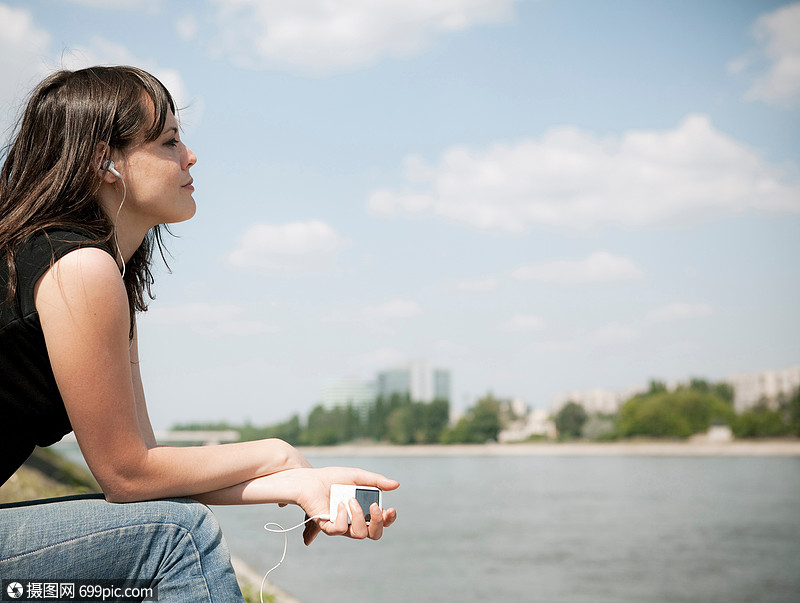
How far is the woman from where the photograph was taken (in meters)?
1.16

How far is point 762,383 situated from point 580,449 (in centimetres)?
3268

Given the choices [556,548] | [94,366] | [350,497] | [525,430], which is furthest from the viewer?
[525,430]

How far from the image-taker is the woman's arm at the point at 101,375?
1.16 meters

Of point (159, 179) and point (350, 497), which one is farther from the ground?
point (159, 179)

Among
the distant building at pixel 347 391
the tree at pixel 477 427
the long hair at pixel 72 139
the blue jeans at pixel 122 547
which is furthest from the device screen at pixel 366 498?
the distant building at pixel 347 391

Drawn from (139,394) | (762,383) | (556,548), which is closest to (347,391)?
(762,383)

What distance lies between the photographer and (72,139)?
133 cm

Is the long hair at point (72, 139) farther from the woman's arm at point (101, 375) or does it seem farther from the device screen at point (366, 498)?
the device screen at point (366, 498)

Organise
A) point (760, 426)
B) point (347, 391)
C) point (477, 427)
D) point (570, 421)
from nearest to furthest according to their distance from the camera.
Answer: point (760, 426)
point (570, 421)
point (477, 427)
point (347, 391)

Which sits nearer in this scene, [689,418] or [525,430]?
[689,418]

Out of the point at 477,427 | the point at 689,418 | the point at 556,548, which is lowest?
the point at 556,548

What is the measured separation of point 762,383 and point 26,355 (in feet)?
335

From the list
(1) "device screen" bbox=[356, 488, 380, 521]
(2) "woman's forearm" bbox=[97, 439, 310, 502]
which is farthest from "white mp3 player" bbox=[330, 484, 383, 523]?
(2) "woman's forearm" bbox=[97, 439, 310, 502]

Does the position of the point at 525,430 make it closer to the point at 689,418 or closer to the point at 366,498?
the point at 689,418
